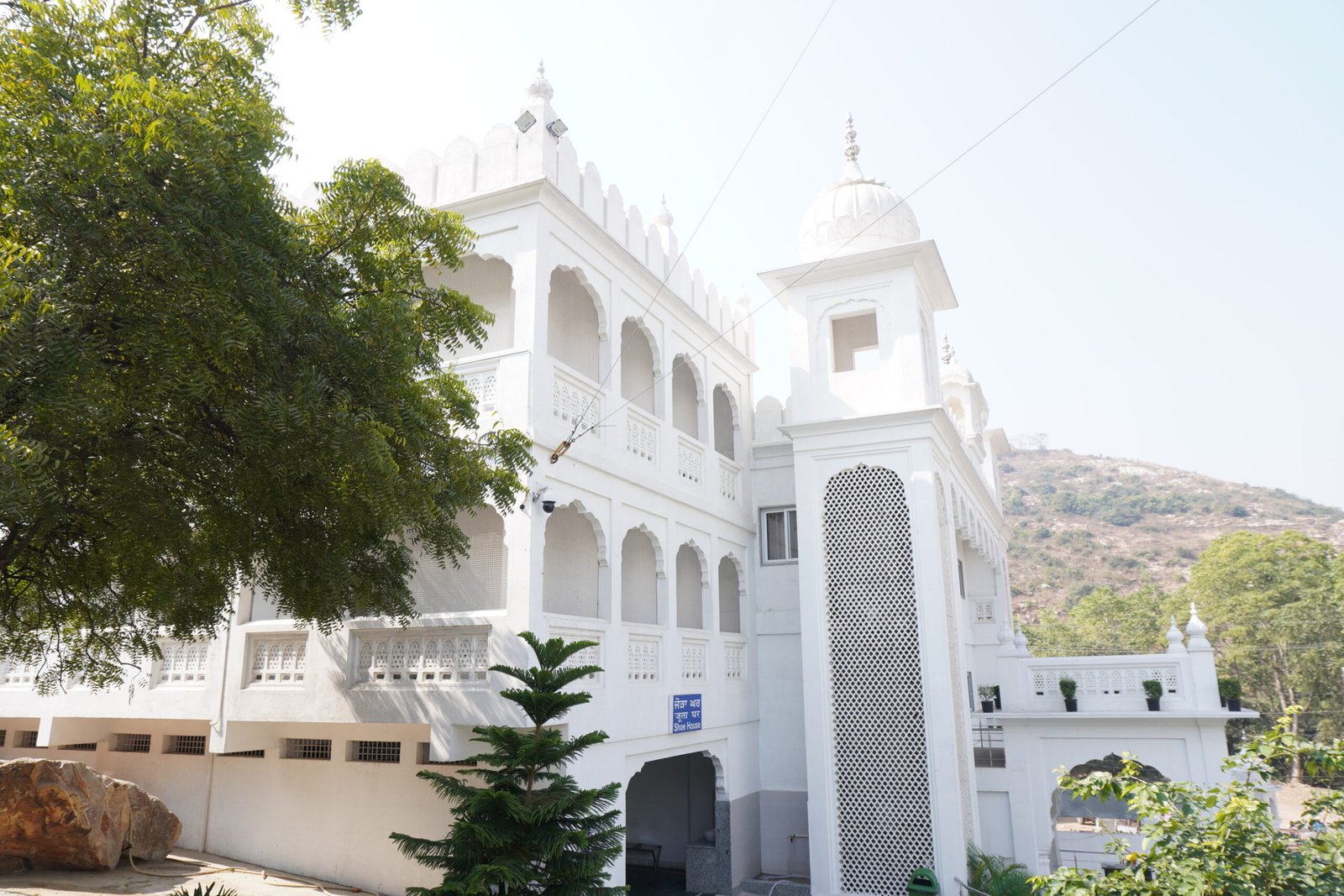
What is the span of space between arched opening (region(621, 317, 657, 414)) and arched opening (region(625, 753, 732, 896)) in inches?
214

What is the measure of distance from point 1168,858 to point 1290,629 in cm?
4106

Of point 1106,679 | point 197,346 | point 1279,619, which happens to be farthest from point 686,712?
point 1279,619

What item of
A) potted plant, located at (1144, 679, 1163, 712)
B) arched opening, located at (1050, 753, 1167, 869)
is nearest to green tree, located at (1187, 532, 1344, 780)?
arched opening, located at (1050, 753, 1167, 869)

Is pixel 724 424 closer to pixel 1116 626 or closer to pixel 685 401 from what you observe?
pixel 685 401

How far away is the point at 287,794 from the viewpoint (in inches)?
413

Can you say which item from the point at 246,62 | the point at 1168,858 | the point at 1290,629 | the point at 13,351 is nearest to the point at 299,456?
the point at 13,351

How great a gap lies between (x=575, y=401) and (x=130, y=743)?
737cm

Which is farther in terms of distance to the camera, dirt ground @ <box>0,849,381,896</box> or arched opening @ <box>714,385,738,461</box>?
arched opening @ <box>714,385,738,461</box>

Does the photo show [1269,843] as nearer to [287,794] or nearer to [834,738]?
[834,738]

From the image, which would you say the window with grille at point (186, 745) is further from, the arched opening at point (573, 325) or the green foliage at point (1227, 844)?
the green foliage at point (1227, 844)

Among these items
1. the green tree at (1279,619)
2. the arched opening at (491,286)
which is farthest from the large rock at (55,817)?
the green tree at (1279,619)

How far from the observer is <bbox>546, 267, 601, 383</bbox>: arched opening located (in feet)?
40.8

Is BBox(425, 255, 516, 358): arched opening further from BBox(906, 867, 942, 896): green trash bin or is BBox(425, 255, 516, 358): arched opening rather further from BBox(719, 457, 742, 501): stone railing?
Answer: BBox(906, 867, 942, 896): green trash bin

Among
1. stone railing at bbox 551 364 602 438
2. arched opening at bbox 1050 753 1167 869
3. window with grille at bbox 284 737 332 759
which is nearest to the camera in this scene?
stone railing at bbox 551 364 602 438
